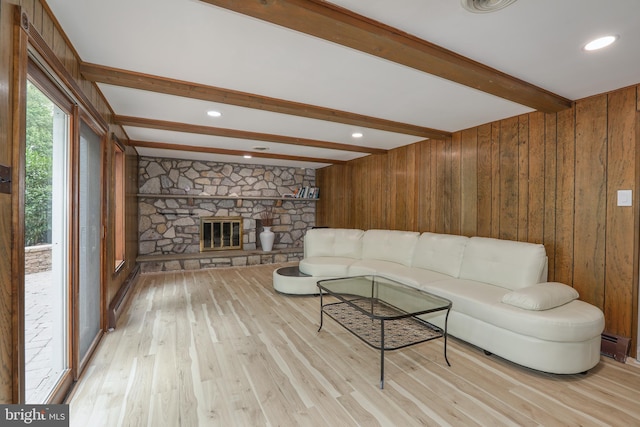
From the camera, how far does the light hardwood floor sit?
1.60m

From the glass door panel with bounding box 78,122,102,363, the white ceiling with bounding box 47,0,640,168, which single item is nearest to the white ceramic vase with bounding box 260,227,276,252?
the white ceiling with bounding box 47,0,640,168

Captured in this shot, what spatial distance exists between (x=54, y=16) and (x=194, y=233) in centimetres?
461

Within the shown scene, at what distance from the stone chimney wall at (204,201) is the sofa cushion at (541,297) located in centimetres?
481

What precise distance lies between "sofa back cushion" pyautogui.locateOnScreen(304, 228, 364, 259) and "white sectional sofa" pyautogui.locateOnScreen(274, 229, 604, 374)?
30cm

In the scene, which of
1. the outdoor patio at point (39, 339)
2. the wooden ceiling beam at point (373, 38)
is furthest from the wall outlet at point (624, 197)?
the outdoor patio at point (39, 339)

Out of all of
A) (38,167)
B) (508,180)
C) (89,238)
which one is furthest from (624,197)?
(89,238)

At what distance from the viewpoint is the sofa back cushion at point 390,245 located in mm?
3791

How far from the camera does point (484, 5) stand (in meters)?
1.33

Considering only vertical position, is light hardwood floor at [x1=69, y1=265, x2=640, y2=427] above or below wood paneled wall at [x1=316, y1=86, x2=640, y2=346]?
below

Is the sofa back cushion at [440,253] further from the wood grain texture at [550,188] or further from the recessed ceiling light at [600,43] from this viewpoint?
the recessed ceiling light at [600,43]

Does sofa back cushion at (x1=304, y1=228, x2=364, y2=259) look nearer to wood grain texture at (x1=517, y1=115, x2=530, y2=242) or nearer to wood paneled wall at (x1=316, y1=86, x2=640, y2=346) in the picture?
wood paneled wall at (x1=316, y1=86, x2=640, y2=346)

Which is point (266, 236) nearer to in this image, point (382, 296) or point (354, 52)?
point (382, 296)

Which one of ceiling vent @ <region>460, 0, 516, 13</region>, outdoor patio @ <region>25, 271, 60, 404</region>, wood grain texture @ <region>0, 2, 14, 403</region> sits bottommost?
outdoor patio @ <region>25, 271, 60, 404</region>

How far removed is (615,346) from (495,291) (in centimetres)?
91
